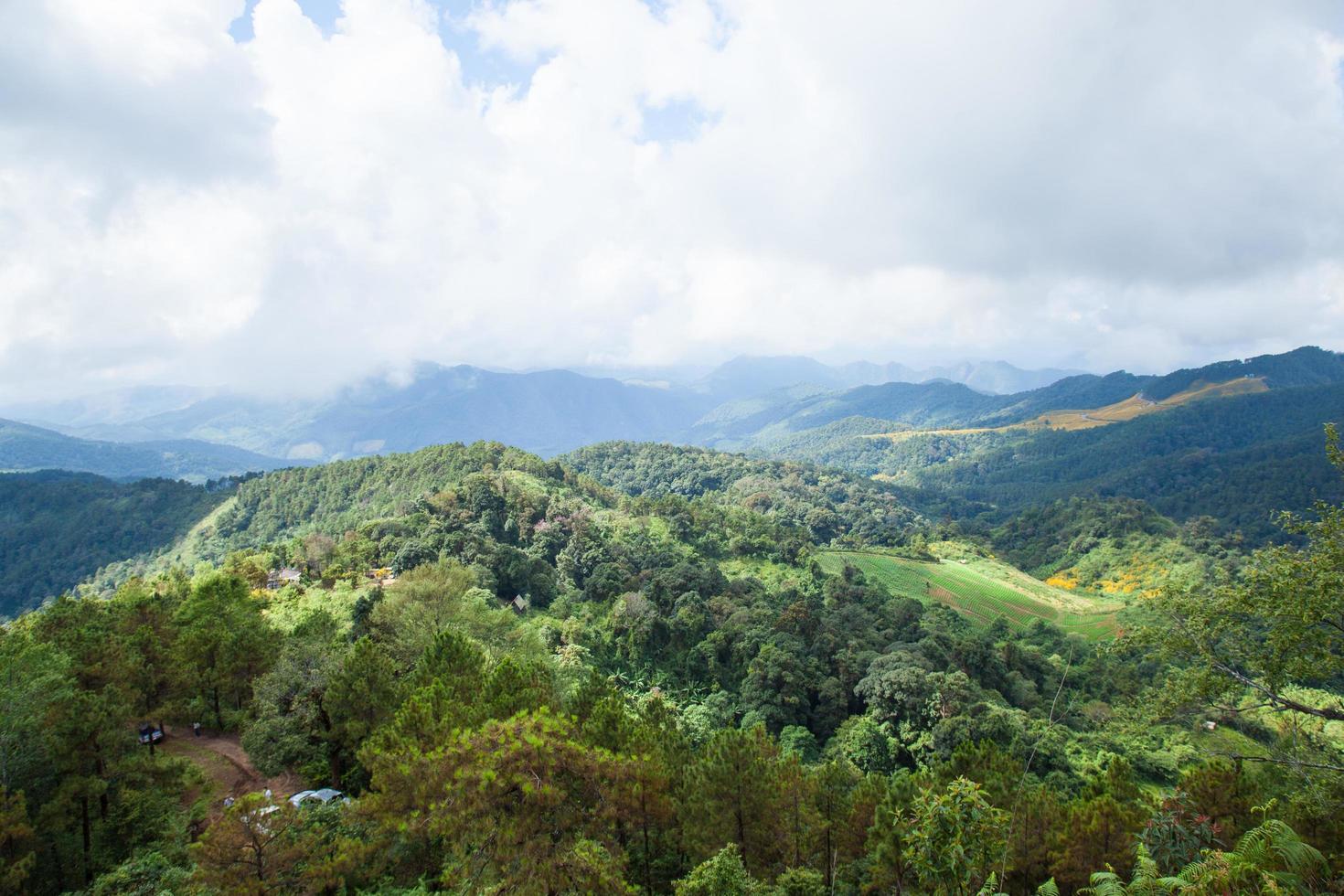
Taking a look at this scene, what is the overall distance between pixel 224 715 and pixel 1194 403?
240812 millimetres

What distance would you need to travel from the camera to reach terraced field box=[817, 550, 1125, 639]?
219 ft

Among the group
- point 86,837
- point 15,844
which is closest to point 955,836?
point 15,844

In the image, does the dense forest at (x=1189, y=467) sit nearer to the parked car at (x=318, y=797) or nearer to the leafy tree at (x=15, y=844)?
the parked car at (x=318, y=797)

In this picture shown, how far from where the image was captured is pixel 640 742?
16953 mm

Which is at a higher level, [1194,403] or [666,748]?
[1194,403]

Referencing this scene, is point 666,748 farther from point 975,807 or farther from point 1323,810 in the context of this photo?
point 1323,810

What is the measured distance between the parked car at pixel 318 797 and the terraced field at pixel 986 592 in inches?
2179

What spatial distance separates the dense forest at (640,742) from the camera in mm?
11352

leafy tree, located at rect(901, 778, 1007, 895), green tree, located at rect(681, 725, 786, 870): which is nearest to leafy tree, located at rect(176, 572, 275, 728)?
green tree, located at rect(681, 725, 786, 870)

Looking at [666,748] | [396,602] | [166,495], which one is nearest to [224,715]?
[396,602]

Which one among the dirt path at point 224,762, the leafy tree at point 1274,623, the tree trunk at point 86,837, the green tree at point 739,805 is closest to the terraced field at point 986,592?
the green tree at point 739,805

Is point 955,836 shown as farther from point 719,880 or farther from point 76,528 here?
point 76,528

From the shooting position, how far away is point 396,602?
33000mm

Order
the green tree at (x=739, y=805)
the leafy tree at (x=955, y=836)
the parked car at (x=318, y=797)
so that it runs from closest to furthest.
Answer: the leafy tree at (x=955, y=836), the green tree at (x=739, y=805), the parked car at (x=318, y=797)
